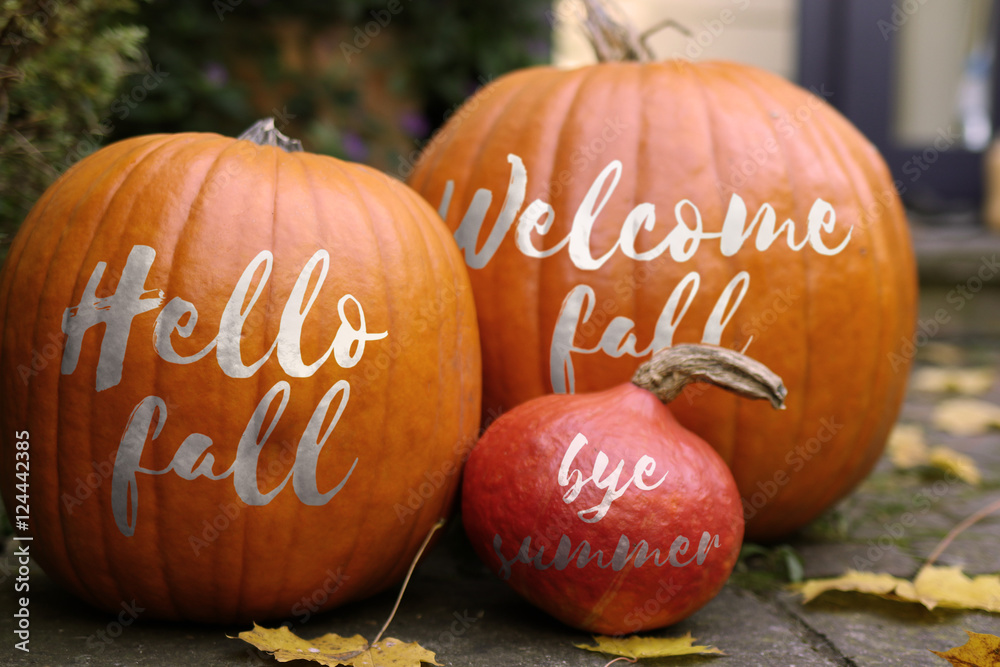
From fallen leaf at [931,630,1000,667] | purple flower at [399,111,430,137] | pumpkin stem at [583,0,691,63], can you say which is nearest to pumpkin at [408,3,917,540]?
pumpkin stem at [583,0,691,63]

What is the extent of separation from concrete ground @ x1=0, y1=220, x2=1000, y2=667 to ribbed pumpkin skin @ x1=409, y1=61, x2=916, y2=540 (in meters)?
0.19

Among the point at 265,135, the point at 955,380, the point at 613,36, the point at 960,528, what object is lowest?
the point at 955,380

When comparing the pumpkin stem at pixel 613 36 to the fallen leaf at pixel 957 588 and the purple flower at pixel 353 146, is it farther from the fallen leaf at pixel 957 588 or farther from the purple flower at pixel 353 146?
the purple flower at pixel 353 146

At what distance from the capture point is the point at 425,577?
1.73m

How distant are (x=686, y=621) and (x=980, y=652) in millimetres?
459

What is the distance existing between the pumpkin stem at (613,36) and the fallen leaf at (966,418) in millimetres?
1829

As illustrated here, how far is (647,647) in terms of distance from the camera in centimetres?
140

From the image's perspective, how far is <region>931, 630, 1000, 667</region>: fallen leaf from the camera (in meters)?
1.26

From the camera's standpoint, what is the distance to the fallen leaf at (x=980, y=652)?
4.13 ft

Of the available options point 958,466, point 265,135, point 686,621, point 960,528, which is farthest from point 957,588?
point 265,135

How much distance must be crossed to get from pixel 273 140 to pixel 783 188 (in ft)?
3.24

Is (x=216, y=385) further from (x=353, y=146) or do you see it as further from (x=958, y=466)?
(x=353, y=146)

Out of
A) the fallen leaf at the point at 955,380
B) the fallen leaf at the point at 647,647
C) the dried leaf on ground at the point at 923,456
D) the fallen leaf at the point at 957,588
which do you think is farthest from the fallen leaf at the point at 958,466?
the fallen leaf at the point at 647,647

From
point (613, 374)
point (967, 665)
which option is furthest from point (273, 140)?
point (967, 665)
